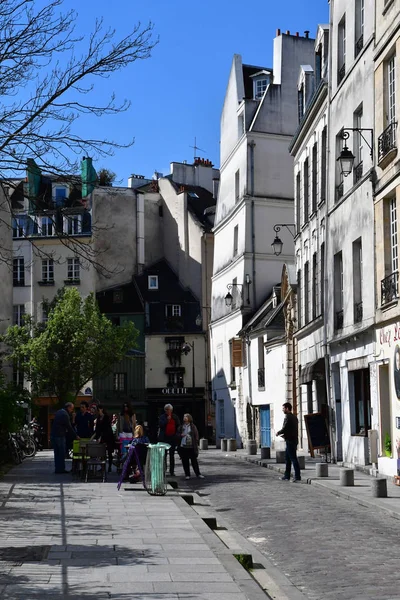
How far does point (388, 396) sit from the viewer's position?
23.8m

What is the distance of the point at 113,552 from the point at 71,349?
41.9 metres

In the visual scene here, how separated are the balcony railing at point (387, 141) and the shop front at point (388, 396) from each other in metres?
3.87

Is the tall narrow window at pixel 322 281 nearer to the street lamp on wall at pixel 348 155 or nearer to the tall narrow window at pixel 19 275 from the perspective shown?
the street lamp on wall at pixel 348 155

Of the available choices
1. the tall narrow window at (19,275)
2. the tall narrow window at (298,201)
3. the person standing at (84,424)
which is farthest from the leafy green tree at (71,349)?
the person standing at (84,424)

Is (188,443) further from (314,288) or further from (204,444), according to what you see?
(204,444)

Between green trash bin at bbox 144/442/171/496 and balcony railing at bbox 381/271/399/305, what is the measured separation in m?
6.98

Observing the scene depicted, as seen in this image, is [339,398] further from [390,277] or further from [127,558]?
[127,558]

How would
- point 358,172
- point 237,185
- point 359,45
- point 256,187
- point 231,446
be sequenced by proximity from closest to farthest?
point 358,172, point 359,45, point 231,446, point 256,187, point 237,185

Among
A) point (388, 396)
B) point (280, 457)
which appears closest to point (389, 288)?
point (388, 396)

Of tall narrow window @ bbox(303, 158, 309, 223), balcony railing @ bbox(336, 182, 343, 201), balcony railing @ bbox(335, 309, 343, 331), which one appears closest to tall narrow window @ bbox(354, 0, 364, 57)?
balcony railing @ bbox(336, 182, 343, 201)

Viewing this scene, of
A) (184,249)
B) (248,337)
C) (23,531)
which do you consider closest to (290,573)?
(23,531)

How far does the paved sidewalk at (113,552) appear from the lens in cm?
809

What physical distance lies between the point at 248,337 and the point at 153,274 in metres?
22.7

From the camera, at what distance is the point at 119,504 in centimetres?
1631
